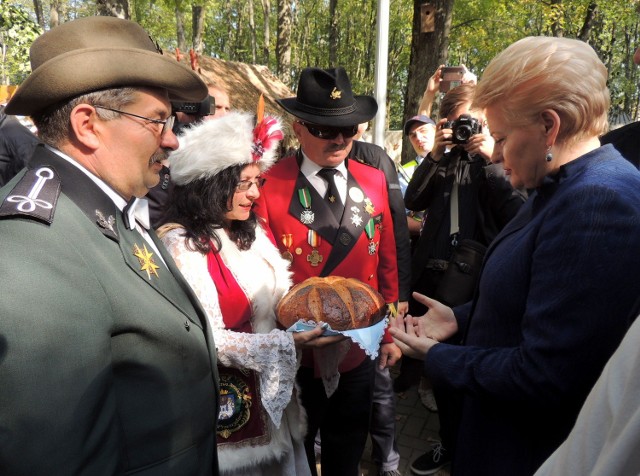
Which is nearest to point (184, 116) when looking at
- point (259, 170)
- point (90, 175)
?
point (259, 170)

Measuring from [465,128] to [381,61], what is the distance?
8.87 ft

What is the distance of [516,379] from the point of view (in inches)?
51.5

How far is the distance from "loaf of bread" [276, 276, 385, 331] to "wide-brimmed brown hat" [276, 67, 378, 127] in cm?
100

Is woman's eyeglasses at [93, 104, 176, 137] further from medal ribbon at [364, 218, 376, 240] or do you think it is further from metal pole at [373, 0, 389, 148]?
metal pole at [373, 0, 389, 148]

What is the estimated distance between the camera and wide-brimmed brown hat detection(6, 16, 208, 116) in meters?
1.17

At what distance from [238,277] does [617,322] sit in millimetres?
1405

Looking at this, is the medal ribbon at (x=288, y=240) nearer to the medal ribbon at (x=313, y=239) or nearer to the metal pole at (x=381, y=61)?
the medal ribbon at (x=313, y=239)

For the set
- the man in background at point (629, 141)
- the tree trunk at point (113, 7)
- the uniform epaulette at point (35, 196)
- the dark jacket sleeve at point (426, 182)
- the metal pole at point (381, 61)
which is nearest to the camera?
the uniform epaulette at point (35, 196)

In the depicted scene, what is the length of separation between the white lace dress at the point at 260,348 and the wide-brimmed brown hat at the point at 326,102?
88 cm

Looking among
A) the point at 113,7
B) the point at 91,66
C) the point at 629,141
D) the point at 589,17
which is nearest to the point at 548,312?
the point at 91,66

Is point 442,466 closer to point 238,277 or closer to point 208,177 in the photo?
point 238,277

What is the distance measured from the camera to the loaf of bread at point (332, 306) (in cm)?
194

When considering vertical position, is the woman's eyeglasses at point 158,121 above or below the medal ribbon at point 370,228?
above

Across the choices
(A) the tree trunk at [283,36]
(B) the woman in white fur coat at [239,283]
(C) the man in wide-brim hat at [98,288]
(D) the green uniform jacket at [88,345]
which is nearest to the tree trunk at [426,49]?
(B) the woman in white fur coat at [239,283]
